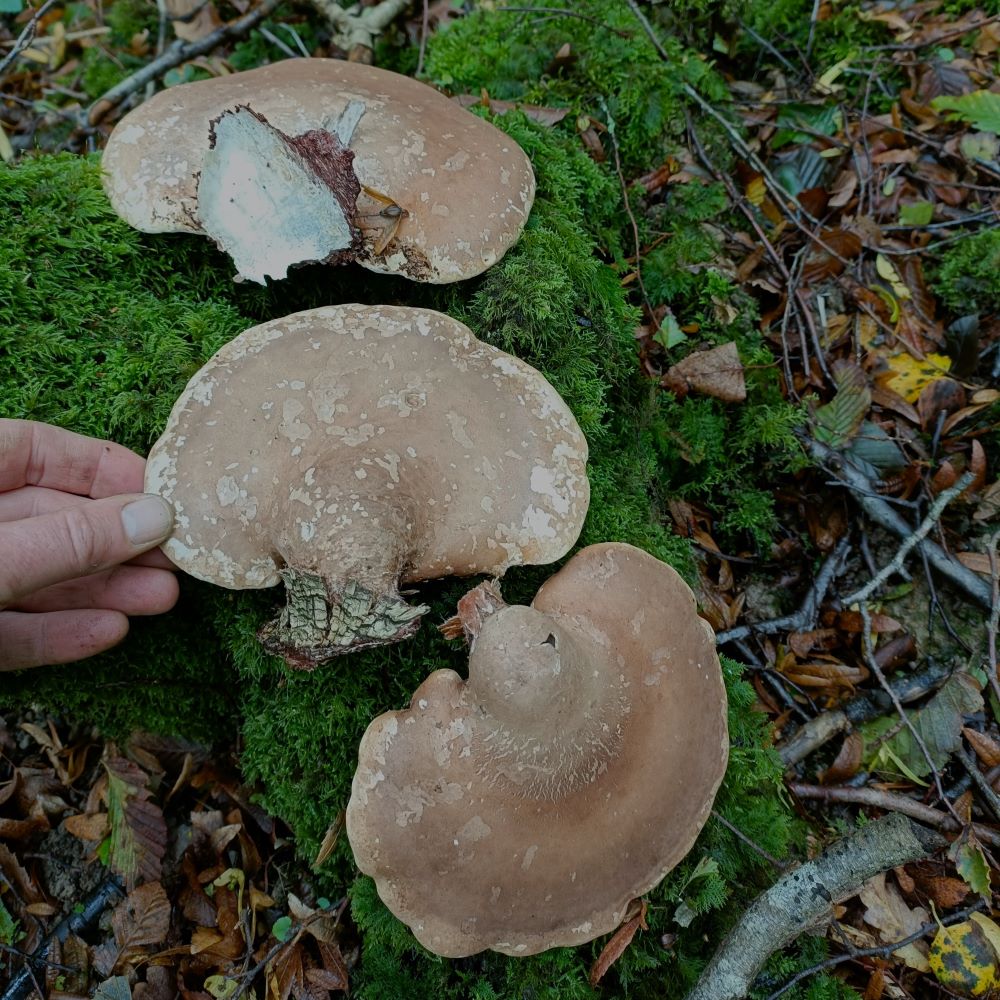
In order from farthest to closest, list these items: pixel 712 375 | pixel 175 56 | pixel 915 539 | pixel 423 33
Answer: pixel 175 56, pixel 423 33, pixel 712 375, pixel 915 539

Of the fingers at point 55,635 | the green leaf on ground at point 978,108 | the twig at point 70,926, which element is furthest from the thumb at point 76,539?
the green leaf on ground at point 978,108

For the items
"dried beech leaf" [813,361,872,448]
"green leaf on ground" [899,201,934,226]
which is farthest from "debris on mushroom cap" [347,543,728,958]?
"green leaf on ground" [899,201,934,226]

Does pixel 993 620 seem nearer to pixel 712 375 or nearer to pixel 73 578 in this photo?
pixel 712 375

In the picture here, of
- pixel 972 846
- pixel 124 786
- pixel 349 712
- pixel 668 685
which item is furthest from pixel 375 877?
pixel 972 846

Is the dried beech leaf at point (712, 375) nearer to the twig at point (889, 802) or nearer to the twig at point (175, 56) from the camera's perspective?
the twig at point (889, 802)

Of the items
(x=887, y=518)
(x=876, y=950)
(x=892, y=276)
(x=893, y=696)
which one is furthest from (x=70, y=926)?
(x=892, y=276)

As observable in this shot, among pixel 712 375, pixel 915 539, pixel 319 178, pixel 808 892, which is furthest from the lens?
pixel 712 375

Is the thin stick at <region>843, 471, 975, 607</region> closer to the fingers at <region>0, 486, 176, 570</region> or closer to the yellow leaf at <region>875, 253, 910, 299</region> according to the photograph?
the yellow leaf at <region>875, 253, 910, 299</region>
